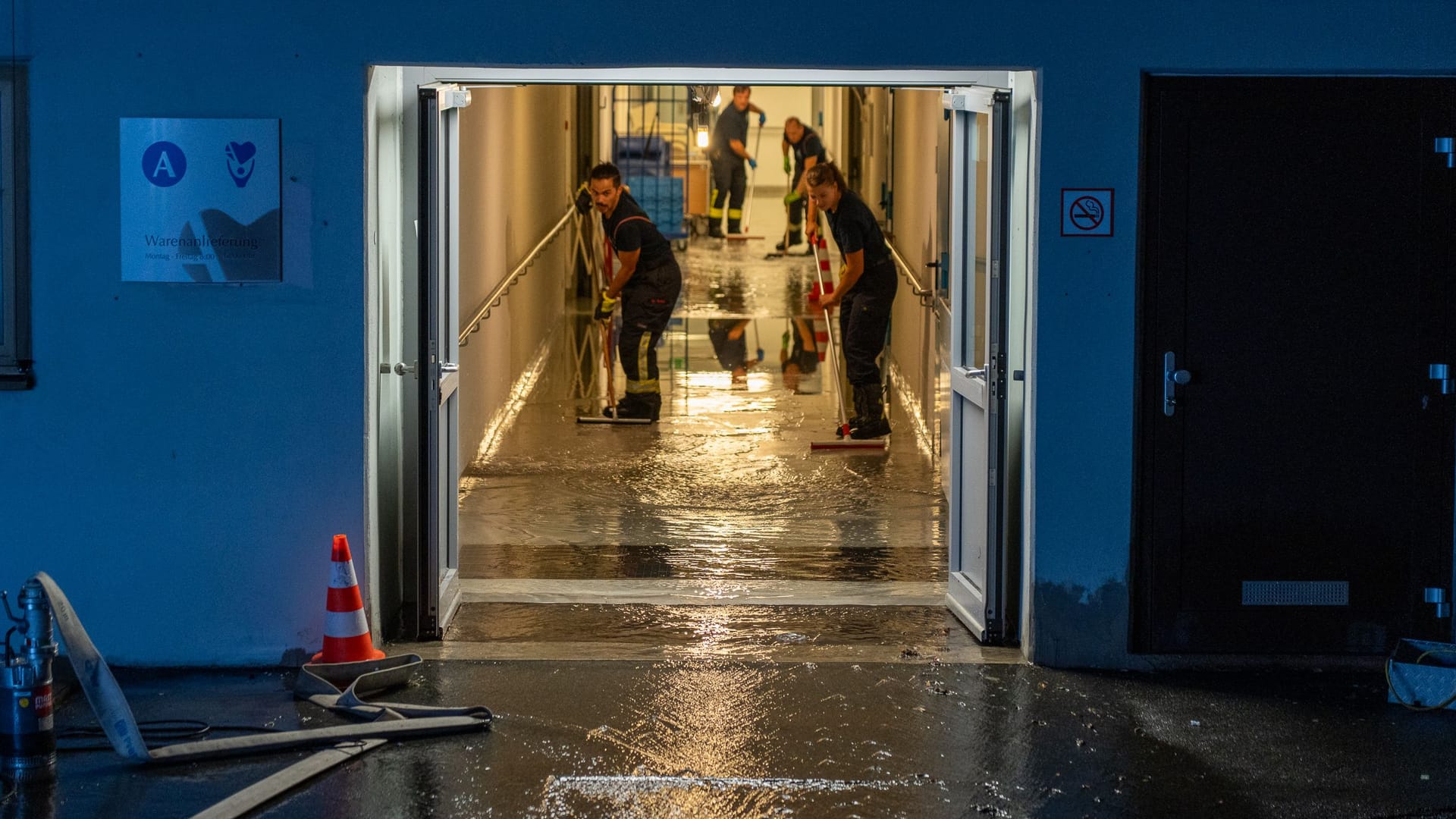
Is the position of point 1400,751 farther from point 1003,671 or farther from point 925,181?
point 925,181

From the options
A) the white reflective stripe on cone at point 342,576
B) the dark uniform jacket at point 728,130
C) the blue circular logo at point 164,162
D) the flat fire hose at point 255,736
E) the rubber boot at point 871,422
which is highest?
the dark uniform jacket at point 728,130

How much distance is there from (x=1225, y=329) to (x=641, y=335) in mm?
5648

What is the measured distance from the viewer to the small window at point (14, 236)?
5.78m

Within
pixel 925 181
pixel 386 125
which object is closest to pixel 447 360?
pixel 386 125

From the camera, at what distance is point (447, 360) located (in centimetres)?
671


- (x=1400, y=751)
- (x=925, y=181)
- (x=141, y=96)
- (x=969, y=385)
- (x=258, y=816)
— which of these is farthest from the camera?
(x=925, y=181)

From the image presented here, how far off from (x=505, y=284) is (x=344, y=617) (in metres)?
5.62

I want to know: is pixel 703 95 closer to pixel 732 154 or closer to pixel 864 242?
pixel 732 154

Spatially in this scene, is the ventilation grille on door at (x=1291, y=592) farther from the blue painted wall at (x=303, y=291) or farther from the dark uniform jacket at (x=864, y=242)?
the dark uniform jacket at (x=864, y=242)

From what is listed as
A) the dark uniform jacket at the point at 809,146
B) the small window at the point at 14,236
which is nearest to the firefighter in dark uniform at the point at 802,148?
the dark uniform jacket at the point at 809,146

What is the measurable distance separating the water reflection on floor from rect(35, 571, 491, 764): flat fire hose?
0.72 meters

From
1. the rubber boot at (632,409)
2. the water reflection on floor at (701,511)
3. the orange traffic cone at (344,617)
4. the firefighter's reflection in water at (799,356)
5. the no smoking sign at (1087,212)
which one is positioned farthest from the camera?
the firefighter's reflection in water at (799,356)

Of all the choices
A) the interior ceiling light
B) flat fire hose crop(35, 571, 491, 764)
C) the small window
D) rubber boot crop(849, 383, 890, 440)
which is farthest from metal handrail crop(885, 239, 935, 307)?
the small window

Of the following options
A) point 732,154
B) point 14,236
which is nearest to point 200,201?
point 14,236
